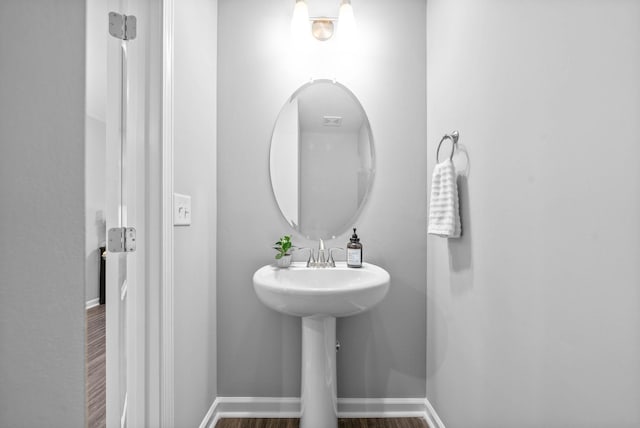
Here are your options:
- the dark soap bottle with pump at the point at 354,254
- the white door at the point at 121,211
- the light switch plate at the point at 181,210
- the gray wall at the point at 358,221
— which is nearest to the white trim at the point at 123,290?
the white door at the point at 121,211

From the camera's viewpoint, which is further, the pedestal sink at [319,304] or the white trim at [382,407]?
the white trim at [382,407]

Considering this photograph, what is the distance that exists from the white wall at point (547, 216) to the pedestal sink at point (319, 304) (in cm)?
41

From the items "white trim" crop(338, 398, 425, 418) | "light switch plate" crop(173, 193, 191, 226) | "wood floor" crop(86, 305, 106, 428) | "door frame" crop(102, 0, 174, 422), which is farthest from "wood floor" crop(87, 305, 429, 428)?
"white trim" crop(338, 398, 425, 418)

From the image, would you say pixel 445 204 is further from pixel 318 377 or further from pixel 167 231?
pixel 167 231

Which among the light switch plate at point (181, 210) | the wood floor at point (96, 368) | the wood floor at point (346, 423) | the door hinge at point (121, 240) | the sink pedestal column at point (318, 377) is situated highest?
the light switch plate at point (181, 210)

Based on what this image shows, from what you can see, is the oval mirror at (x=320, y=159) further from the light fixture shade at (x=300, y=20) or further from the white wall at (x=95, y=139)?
the white wall at (x=95, y=139)

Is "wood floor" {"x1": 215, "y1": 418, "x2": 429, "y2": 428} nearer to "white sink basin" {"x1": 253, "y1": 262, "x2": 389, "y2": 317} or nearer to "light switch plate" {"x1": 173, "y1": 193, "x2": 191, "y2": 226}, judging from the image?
"white sink basin" {"x1": 253, "y1": 262, "x2": 389, "y2": 317}

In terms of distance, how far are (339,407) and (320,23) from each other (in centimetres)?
199

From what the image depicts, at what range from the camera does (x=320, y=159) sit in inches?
67.7

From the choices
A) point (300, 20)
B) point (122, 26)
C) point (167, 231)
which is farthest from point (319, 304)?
point (300, 20)

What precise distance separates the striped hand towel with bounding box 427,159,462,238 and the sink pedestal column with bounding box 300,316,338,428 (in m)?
0.65

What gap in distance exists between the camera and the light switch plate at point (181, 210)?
1.18 meters

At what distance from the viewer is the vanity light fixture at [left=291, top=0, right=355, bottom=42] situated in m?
1.62

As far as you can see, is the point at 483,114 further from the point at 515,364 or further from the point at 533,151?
the point at 515,364
